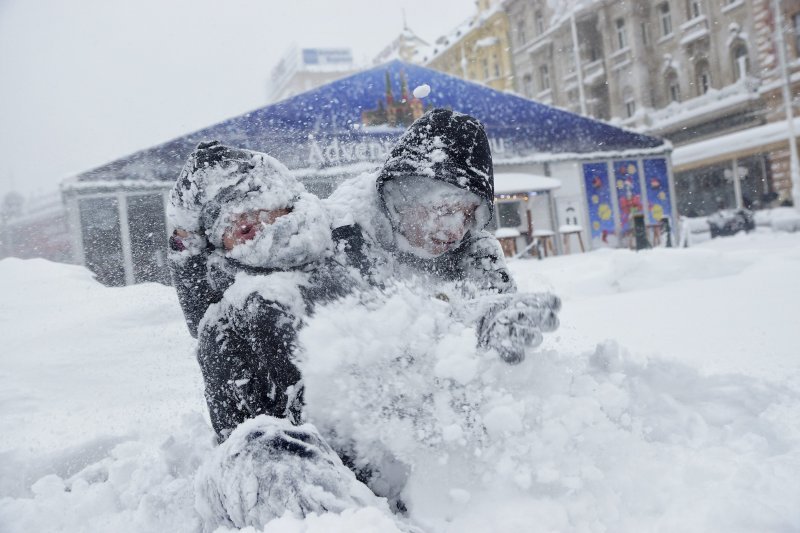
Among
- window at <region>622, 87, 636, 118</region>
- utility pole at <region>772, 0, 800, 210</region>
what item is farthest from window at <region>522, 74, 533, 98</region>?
utility pole at <region>772, 0, 800, 210</region>

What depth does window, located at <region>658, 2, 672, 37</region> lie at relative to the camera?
20031mm

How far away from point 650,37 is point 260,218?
23.6m

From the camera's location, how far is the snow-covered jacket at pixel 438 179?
1312 mm

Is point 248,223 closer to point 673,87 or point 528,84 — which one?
point 673,87

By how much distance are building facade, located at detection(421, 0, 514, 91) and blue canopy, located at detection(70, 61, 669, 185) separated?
7554mm

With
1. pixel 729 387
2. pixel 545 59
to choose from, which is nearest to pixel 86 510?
pixel 729 387

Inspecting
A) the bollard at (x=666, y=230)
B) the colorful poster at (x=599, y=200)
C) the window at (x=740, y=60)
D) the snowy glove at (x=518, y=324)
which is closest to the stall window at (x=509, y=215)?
the colorful poster at (x=599, y=200)

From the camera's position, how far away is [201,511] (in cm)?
100

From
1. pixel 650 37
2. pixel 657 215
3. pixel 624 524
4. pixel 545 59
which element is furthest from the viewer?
pixel 545 59

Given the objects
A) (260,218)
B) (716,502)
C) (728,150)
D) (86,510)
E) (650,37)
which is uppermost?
(650,37)

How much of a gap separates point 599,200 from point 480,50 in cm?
1326

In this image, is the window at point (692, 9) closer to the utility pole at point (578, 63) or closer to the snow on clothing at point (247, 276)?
the utility pole at point (578, 63)

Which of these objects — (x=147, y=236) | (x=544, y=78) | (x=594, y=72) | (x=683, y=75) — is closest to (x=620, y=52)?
(x=594, y=72)

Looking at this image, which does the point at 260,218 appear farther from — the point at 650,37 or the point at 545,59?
the point at 545,59
